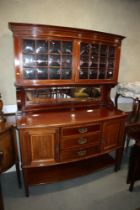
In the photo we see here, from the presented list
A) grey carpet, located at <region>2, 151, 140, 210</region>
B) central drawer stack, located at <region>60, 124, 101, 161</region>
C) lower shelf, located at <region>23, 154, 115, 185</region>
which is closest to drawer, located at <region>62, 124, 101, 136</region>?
central drawer stack, located at <region>60, 124, 101, 161</region>

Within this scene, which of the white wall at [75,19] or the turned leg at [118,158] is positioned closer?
the white wall at [75,19]

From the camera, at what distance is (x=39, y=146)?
5.31ft

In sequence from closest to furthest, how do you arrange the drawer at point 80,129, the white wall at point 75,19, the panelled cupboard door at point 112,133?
the drawer at point 80,129 → the white wall at point 75,19 → the panelled cupboard door at point 112,133

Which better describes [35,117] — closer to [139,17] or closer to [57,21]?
[57,21]

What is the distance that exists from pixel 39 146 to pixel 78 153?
0.48 m

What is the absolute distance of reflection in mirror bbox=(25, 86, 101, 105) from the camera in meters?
1.88

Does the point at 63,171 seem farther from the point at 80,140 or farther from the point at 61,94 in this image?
the point at 61,94

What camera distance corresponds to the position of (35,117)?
1759 millimetres

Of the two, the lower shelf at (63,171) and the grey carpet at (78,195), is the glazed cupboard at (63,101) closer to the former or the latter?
the lower shelf at (63,171)

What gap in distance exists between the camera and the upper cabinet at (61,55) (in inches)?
61.1

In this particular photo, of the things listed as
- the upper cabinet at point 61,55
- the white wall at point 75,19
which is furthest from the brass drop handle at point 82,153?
the white wall at point 75,19

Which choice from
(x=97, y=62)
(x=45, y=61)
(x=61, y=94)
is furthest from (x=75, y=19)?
(x=61, y=94)

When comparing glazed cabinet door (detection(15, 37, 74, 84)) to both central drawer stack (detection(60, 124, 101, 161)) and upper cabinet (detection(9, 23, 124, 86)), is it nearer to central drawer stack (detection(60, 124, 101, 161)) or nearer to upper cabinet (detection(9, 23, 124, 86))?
upper cabinet (detection(9, 23, 124, 86))

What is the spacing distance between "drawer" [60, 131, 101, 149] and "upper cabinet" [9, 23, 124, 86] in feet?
2.08
